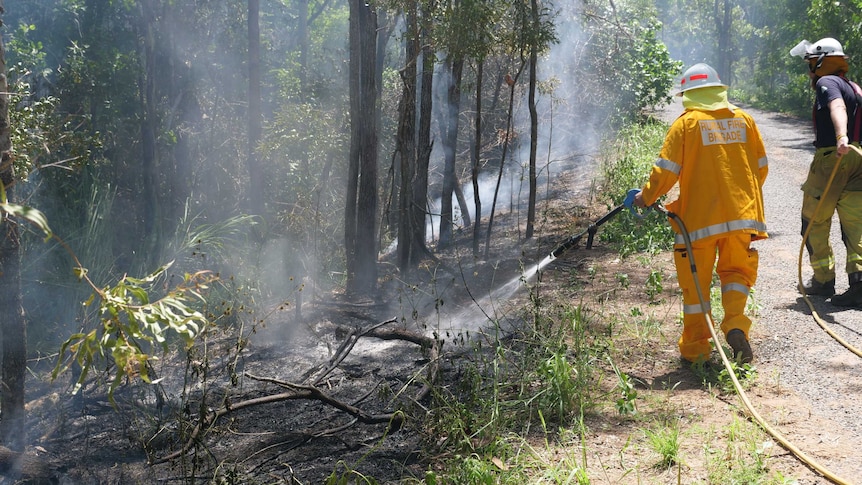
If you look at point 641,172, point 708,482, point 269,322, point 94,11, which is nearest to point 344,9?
point 94,11

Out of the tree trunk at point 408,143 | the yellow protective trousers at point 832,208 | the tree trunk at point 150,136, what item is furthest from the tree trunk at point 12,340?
the tree trunk at point 150,136

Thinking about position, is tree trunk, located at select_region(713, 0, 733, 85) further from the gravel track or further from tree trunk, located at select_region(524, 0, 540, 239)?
the gravel track

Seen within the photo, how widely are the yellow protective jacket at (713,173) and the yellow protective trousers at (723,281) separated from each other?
0.31 feet

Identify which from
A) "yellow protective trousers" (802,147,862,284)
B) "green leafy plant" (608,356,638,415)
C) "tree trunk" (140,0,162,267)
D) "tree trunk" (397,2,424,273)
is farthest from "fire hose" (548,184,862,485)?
"tree trunk" (140,0,162,267)

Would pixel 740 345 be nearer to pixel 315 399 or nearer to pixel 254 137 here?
pixel 315 399

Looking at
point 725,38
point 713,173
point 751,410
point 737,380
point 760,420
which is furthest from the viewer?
point 725,38

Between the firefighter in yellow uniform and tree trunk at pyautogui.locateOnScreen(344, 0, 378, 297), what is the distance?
5.97m

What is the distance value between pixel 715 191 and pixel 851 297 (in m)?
1.85

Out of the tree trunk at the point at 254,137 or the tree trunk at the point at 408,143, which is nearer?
the tree trunk at the point at 408,143

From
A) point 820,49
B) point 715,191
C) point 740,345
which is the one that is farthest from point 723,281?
point 820,49

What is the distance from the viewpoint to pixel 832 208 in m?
5.80

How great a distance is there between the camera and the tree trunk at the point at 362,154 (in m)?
10.2

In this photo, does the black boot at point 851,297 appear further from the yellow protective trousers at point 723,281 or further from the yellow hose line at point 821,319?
the yellow protective trousers at point 723,281

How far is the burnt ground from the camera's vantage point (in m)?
4.00
